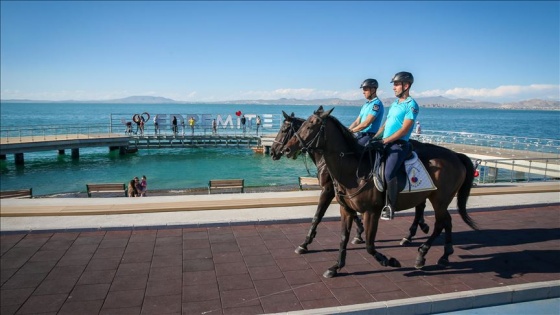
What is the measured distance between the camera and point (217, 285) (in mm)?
5941

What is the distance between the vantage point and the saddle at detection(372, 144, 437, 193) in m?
6.11

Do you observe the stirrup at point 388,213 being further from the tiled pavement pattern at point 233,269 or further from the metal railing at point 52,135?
the metal railing at point 52,135

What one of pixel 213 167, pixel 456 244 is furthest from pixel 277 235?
pixel 213 167

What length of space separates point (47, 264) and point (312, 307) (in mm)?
4694

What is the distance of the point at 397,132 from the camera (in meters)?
6.16

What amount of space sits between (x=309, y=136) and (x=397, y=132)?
145 cm

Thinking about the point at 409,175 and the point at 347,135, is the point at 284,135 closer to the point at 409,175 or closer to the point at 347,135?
the point at 347,135

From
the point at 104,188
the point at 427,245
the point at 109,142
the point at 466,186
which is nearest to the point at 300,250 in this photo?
the point at 427,245

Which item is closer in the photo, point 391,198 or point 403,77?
point 391,198

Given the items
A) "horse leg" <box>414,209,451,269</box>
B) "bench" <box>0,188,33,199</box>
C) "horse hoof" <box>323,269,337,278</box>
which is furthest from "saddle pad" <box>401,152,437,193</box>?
"bench" <box>0,188,33,199</box>

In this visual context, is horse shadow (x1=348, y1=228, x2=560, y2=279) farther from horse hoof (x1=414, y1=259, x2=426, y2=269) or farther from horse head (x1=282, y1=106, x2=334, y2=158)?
horse head (x1=282, y1=106, x2=334, y2=158)

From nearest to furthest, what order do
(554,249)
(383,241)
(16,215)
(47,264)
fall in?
(47,264) < (554,249) < (383,241) < (16,215)

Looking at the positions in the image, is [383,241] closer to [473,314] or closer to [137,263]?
[473,314]

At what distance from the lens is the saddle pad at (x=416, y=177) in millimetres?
6285
